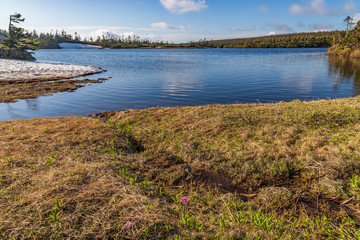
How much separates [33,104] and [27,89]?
21.6ft

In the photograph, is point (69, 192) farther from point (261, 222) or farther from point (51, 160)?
point (261, 222)

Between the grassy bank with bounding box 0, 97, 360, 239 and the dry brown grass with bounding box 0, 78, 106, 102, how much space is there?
41.6 feet

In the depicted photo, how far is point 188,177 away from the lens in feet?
20.4

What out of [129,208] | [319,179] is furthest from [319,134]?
[129,208]

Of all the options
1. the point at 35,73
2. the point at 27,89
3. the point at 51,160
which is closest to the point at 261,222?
the point at 51,160

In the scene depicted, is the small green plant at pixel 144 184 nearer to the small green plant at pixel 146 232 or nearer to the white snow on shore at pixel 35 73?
the small green plant at pixel 146 232

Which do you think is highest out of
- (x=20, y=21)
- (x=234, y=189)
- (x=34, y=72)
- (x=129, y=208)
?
(x=20, y=21)

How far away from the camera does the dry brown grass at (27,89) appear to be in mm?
19812

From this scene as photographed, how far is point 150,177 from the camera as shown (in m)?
6.16

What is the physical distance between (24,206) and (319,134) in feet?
31.1

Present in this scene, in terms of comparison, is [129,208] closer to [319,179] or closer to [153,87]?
[319,179]

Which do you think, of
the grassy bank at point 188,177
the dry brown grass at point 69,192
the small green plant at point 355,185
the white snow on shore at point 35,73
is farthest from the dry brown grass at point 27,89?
the small green plant at point 355,185

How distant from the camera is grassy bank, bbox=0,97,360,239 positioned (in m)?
3.95

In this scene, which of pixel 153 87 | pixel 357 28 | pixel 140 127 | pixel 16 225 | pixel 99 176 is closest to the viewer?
pixel 16 225
